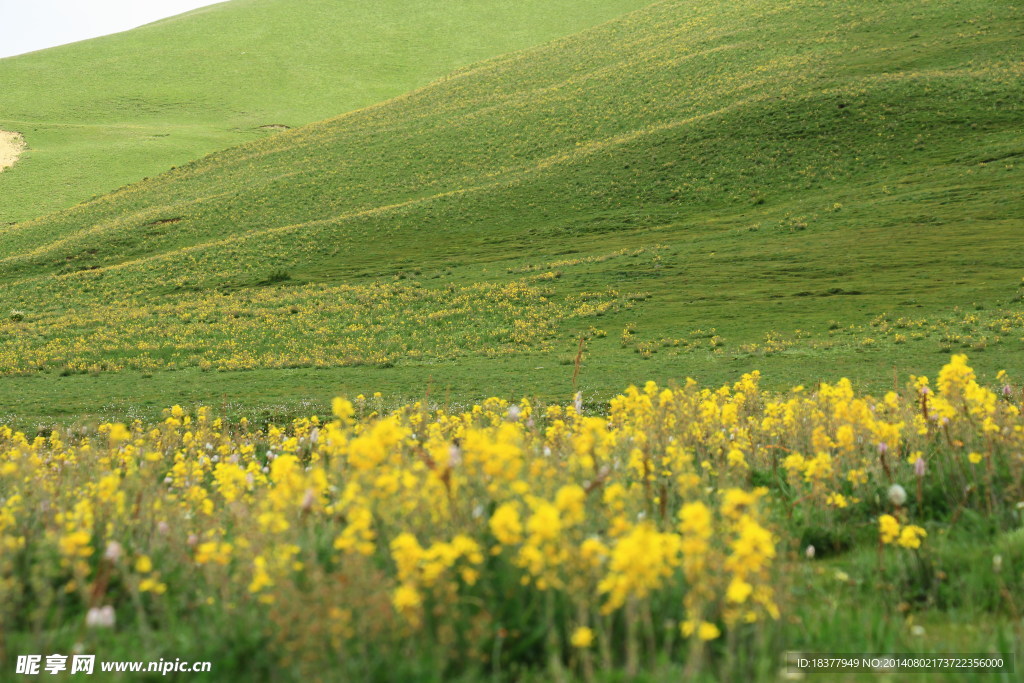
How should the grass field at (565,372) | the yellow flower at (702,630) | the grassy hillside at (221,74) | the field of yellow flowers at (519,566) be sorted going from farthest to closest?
the grassy hillside at (221,74)
the grass field at (565,372)
the field of yellow flowers at (519,566)
the yellow flower at (702,630)

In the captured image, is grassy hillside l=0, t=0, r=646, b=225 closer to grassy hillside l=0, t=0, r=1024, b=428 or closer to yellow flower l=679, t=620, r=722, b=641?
grassy hillside l=0, t=0, r=1024, b=428

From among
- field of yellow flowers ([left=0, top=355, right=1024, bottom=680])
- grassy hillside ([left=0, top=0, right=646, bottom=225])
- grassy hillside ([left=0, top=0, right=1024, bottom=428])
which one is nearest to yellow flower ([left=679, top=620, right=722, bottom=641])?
field of yellow flowers ([left=0, top=355, right=1024, bottom=680])

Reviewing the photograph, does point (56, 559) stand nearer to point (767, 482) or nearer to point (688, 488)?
point (688, 488)

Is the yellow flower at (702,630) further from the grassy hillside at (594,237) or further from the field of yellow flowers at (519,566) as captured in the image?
the grassy hillside at (594,237)

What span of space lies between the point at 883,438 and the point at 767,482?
1.28m

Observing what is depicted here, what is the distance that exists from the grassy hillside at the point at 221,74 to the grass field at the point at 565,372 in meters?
9.41

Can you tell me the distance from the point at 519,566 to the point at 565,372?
2094 centimetres

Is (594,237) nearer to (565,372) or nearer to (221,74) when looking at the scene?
(565,372)

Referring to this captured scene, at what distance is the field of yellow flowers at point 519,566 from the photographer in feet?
10.2

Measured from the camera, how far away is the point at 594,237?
45469 mm

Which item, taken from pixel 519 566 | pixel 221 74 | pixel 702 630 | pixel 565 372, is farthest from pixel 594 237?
pixel 221 74

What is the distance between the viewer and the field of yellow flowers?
3111 millimetres

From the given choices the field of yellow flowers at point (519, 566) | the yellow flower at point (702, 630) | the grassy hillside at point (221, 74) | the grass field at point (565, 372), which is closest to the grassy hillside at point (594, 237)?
the grass field at point (565, 372)

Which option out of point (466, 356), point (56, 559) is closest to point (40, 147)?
point (466, 356)
